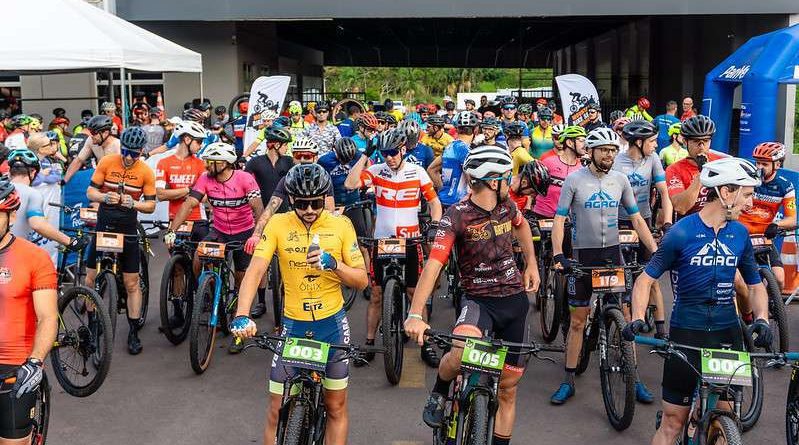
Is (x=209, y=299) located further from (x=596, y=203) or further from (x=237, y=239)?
(x=596, y=203)

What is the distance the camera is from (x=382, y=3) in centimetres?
2348

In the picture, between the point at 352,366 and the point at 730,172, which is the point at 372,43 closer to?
the point at 352,366

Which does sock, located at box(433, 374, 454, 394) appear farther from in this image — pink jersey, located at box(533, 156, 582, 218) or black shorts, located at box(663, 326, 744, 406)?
pink jersey, located at box(533, 156, 582, 218)

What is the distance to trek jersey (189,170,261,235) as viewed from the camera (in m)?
8.41

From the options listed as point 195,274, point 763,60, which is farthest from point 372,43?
point 195,274

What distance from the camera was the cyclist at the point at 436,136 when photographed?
1370 centimetres

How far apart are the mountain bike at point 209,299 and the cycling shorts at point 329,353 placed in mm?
2454

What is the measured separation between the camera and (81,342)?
724 centimetres

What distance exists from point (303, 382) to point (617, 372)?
2.69 metres

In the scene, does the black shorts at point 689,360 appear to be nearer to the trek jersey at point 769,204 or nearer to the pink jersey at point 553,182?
the trek jersey at point 769,204

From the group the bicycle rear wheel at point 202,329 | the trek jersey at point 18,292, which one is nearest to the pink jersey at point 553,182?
the bicycle rear wheel at point 202,329

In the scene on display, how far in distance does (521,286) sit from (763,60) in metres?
11.6

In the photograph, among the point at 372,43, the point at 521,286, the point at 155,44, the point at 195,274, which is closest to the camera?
the point at 521,286

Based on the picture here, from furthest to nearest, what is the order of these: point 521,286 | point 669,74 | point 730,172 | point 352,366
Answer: point 669,74 < point 352,366 < point 521,286 < point 730,172
